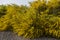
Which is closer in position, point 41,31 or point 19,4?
point 41,31

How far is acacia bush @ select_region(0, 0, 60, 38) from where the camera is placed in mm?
3812

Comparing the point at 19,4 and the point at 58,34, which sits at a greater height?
the point at 19,4

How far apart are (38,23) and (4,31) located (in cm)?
60

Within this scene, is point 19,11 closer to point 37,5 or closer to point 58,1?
point 37,5

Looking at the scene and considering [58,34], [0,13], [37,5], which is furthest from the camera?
[0,13]

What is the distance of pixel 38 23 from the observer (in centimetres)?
385

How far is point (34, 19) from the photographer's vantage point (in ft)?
12.6

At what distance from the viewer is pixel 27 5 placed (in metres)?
4.42

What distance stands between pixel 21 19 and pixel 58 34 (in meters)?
0.61

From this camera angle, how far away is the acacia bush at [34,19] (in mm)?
3812

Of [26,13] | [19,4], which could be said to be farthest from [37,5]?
[19,4]

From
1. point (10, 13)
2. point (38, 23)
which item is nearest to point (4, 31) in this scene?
point (10, 13)

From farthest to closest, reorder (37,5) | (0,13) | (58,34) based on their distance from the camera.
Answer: (0,13)
(37,5)
(58,34)

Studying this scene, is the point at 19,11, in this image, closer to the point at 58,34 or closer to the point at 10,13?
the point at 10,13
